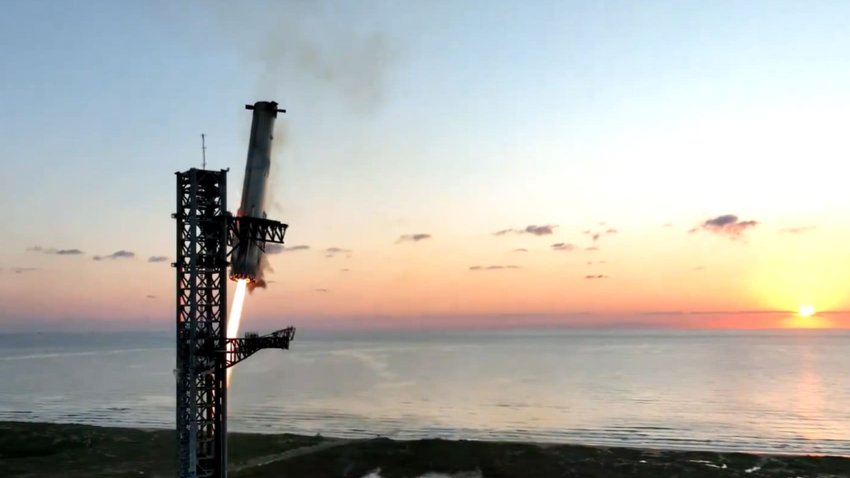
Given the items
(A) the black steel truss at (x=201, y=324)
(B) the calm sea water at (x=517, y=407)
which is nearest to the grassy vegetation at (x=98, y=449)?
(B) the calm sea water at (x=517, y=407)

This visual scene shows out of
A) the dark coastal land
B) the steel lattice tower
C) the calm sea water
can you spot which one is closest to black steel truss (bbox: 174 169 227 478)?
the steel lattice tower

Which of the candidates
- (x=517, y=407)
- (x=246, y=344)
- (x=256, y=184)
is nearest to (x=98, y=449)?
(x=246, y=344)

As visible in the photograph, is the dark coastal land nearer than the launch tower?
No

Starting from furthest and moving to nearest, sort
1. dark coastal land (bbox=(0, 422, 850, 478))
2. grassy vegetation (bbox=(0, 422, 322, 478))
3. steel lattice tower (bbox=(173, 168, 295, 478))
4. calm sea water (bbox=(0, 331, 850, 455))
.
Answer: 1. calm sea water (bbox=(0, 331, 850, 455))
2. grassy vegetation (bbox=(0, 422, 322, 478))
3. dark coastal land (bbox=(0, 422, 850, 478))
4. steel lattice tower (bbox=(173, 168, 295, 478))

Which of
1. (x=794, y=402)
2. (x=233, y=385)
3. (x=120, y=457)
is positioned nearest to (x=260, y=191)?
(x=120, y=457)

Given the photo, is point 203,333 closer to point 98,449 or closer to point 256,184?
A: point 256,184

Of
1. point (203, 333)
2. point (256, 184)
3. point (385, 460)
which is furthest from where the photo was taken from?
point (385, 460)

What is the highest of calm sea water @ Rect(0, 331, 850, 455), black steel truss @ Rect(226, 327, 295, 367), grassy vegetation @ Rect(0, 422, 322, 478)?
black steel truss @ Rect(226, 327, 295, 367)

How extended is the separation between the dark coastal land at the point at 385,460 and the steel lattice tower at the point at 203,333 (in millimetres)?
21735

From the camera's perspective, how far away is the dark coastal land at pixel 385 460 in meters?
65.3

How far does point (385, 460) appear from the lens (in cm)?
7006

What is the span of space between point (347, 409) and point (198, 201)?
86282 millimetres

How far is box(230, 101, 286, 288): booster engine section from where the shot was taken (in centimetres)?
4753

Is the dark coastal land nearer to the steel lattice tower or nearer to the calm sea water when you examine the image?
the calm sea water
